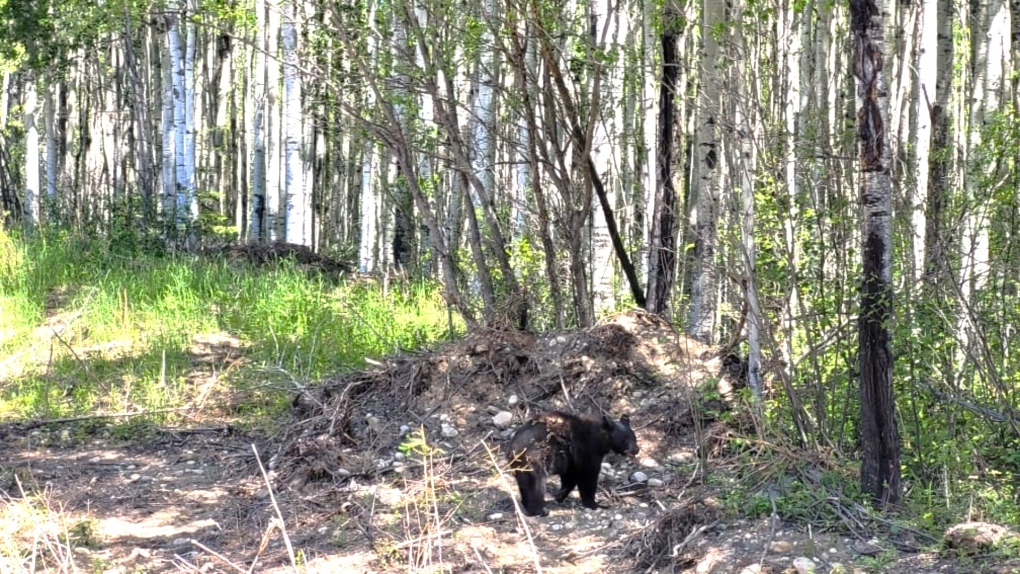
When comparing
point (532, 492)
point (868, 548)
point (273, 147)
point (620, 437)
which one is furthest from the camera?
point (273, 147)

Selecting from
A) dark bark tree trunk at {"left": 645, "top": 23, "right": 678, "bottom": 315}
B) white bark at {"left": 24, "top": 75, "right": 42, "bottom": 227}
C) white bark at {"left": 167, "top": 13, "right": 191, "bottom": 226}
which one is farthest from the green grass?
white bark at {"left": 24, "top": 75, "right": 42, "bottom": 227}

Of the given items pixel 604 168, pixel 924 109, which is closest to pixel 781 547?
pixel 604 168

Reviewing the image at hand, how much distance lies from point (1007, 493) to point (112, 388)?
7.84 metres

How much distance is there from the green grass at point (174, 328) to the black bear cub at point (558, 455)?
354cm

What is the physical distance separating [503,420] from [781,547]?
115 inches

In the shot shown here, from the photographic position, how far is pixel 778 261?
7352 millimetres

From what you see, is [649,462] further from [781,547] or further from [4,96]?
[4,96]

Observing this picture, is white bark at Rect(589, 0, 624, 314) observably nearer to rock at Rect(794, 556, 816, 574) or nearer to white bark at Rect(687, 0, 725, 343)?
white bark at Rect(687, 0, 725, 343)

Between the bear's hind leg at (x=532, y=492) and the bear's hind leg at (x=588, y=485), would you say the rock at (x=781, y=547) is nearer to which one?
the bear's hind leg at (x=588, y=485)

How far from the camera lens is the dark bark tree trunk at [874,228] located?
5820mm

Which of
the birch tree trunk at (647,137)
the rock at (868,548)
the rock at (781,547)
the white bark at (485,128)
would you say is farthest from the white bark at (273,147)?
the rock at (868,548)

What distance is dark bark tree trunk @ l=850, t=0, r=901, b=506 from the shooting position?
5.82 meters

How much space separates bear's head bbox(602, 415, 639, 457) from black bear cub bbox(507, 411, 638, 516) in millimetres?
18

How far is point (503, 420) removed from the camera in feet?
27.4
